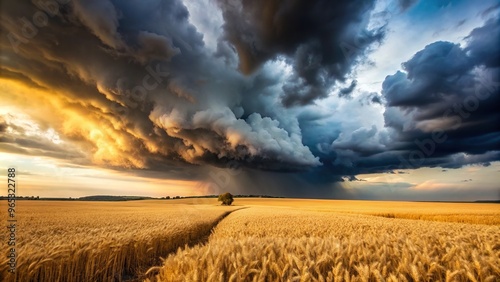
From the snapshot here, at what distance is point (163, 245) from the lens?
11.6m

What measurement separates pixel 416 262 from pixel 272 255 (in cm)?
243

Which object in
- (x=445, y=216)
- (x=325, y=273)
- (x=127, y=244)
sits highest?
(x=325, y=273)

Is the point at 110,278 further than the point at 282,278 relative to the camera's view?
Yes

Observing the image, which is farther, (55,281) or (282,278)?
(55,281)

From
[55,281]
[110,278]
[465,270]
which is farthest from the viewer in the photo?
[110,278]

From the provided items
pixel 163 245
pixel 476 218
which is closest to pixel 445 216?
pixel 476 218

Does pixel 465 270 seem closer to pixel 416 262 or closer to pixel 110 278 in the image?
pixel 416 262

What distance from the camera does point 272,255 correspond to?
4.58m

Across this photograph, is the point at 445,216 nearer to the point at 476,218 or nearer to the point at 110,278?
the point at 476,218

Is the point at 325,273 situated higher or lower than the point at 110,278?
higher

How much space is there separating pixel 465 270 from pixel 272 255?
3.02 meters

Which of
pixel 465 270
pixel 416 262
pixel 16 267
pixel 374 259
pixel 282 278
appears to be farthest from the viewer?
pixel 16 267

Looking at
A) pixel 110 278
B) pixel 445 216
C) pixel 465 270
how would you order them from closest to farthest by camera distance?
pixel 465 270 → pixel 110 278 → pixel 445 216

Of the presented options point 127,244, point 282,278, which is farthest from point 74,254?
point 282,278
